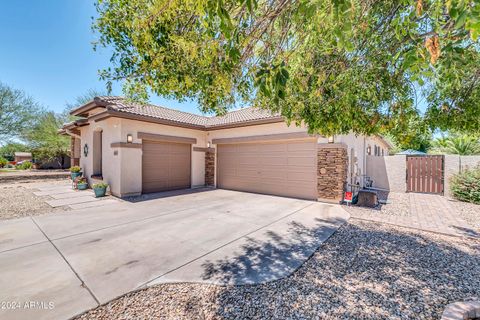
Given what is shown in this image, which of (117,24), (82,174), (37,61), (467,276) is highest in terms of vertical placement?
(37,61)

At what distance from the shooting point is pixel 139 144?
9.45m

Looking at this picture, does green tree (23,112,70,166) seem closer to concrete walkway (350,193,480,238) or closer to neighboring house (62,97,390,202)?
neighboring house (62,97,390,202)

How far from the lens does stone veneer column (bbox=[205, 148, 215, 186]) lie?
1231cm

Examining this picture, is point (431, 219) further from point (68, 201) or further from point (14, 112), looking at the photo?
point (14, 112)

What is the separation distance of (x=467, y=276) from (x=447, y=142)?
50.3 ft

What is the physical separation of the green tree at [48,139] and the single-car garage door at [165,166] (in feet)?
58.9

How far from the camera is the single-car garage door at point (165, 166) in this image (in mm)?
9992

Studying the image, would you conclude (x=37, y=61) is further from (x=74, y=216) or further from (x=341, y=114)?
(x=341, y=114)

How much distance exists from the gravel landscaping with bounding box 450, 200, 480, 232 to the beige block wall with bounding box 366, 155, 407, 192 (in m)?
3.14

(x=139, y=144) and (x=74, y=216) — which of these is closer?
(x=74, y=216)

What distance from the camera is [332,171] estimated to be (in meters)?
8.17

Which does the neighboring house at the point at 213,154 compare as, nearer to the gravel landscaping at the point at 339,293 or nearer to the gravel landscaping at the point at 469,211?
the gravel landscaping at the point at 469,211

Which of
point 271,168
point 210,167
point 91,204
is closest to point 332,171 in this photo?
point 271,168

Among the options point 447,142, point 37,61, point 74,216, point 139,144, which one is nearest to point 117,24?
point 74,216
